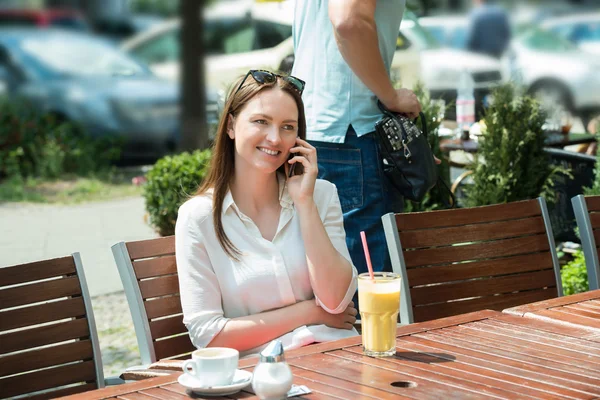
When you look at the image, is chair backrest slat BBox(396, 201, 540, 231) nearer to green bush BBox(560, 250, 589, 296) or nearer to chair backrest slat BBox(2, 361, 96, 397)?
chair backrest slat BBox(2, 361, 96, 397)

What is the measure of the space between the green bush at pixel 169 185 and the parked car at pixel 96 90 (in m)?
4.54

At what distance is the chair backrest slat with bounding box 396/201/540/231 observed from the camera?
10.1 ft

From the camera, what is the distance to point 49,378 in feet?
8.42

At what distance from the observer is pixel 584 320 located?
8.31 ft

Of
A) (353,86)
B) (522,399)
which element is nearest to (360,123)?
(353,86)

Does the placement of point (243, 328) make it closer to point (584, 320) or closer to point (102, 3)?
point (584, 320)

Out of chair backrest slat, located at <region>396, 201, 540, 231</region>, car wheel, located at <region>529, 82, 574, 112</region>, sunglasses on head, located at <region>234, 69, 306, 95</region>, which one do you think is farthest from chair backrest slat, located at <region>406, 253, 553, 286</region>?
car wheel, located at <region>529, 82, 574, 112</region>

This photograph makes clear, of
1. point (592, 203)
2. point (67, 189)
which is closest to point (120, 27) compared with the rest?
point (67, 189)

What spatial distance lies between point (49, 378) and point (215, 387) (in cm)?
78

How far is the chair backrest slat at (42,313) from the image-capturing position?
2.53 m

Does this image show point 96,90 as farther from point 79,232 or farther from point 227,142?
point 227,142

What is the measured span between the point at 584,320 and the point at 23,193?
24.6 feet

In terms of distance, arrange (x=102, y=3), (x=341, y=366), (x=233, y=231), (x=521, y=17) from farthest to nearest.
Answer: (x=521, y=17)
(x=102, y=3)
(x=233, y=231)
(x=341, y=366)

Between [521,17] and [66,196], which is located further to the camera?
[521,17]
